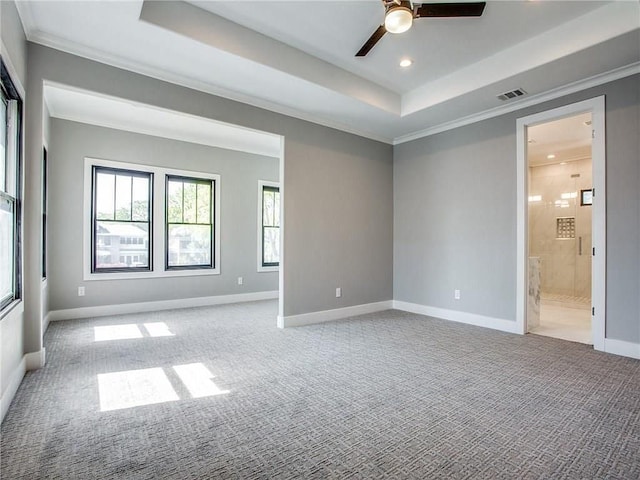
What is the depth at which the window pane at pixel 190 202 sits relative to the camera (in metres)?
6.01

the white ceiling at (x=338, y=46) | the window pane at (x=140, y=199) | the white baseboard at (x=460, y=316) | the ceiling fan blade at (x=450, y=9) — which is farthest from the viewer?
the window pane at (x=140, y=199)

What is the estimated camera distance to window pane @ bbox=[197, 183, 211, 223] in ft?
20.2

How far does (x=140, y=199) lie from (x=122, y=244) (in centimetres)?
79

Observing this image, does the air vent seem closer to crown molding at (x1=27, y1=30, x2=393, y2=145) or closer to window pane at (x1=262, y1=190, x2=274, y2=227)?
crown molding at (x1=27, y1=30, x2=393, y2=145)

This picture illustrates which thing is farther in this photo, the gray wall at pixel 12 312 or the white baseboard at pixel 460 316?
the white baseboard at pixel 460 316

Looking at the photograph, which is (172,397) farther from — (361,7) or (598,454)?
(361,7)

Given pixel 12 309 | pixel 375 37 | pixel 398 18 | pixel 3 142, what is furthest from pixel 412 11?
pixel 12 309

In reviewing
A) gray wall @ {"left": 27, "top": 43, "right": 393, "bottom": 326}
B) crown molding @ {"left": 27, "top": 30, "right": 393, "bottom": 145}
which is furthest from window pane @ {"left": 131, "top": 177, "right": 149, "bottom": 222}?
crown molding @ {"left": 27, "top": 30, "right": 393, "bottom": 145}

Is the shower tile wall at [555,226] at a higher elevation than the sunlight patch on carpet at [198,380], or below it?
higher

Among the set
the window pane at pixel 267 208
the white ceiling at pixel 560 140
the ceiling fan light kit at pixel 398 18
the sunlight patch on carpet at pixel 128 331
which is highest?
the white ceiling at pixel 560 140

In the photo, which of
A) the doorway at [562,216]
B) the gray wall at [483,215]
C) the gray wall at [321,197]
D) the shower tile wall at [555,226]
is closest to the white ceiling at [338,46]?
the gray wall at [321,197]

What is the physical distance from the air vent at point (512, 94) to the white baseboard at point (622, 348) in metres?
2.84

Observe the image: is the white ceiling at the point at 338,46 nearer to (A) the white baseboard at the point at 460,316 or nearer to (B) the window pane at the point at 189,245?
(A) the white baseboard at the point at 460,316

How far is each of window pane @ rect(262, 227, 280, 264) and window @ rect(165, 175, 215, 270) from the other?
1.13m
